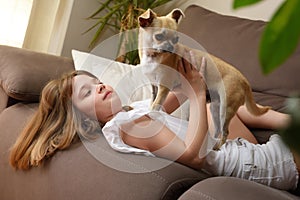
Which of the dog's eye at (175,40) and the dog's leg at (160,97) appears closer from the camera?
the dog's eye at (175,40)

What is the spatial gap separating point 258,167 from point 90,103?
585 mm

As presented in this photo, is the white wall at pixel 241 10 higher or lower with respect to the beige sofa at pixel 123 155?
higher

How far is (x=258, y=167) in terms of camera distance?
1.31 metres

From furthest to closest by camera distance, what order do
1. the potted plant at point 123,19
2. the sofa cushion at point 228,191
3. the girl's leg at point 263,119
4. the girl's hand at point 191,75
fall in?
the potted plant at point 123,19, the girl's leg at point 263,119, the girl's hand at point 191,75, the sofa cushion at point 228,191

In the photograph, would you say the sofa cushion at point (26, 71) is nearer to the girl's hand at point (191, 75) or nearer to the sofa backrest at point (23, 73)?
the sofa backrest at point (23, 73)

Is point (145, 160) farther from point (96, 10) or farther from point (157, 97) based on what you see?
point (96, 10)

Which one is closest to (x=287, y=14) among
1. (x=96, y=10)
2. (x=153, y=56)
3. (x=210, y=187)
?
(x=210, y=187)

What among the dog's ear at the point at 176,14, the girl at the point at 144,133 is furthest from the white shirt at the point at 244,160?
the dog's ear at the point at 176,14

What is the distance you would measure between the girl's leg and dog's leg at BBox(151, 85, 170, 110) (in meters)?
0.38

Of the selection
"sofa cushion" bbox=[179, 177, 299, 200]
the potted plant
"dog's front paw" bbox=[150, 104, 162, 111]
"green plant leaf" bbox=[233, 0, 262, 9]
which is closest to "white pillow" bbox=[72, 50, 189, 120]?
"dog's front paw" bbox=[150, 104, 162, 111]

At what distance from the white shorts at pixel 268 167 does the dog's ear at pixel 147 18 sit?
50 centimetres

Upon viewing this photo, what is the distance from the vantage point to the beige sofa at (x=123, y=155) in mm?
1045

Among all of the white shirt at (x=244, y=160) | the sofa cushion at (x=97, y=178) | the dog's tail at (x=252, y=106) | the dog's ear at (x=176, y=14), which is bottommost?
the sofa cushion at (x=97, y=178)

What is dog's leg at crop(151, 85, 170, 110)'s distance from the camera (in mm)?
1375
